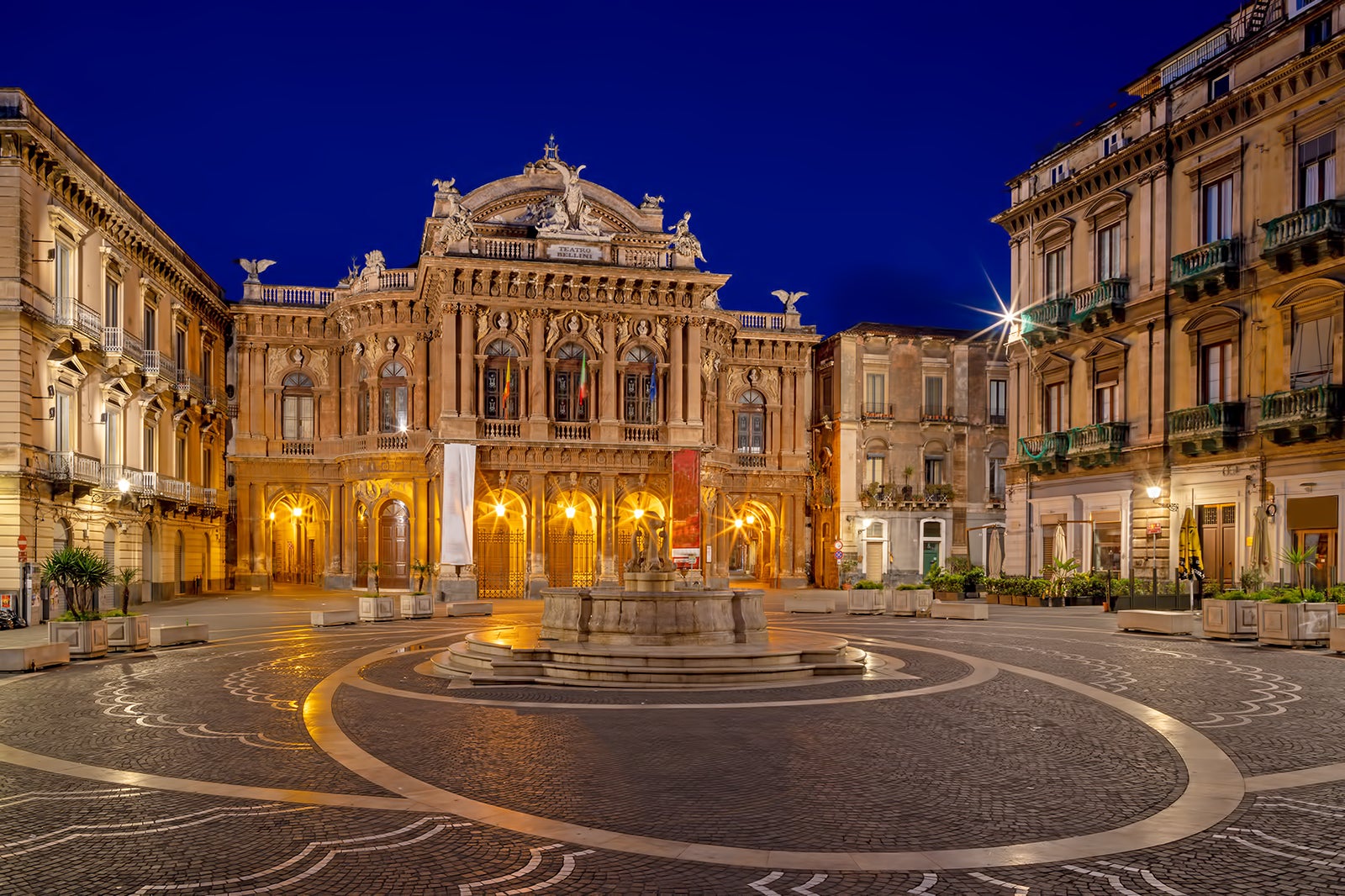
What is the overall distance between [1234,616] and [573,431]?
26186 mm

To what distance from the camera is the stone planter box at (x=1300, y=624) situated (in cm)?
2041

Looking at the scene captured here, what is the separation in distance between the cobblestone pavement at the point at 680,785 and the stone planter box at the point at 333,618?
9801 millimetres

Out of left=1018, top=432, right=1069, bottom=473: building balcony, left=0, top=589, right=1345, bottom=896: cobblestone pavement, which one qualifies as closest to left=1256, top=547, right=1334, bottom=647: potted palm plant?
left=0, top=589, right=1345, bottom=896: cobblestone pavement

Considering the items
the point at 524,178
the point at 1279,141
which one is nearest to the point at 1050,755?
the point at 1279,141

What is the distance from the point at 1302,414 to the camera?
86.7ft

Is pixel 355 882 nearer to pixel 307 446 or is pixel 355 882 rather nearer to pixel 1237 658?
pixel 1237 658

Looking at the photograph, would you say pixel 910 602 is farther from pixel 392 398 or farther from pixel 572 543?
pixel 392 398

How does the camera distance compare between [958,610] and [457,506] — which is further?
[457,506]

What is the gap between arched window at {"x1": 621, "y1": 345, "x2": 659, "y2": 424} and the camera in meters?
43.6

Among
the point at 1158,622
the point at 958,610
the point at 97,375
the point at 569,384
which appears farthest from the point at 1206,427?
the point at 97,375

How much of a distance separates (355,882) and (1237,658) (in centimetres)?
1710

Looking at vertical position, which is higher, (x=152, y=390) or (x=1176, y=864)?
(x=152, y=390)

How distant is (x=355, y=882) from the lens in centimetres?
677

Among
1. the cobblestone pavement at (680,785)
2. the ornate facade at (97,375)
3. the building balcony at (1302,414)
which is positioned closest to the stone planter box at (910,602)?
the building balcony at (1302,414)
